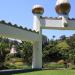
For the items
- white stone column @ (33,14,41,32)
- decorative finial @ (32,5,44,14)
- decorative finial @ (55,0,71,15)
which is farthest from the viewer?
decorative finial @ (32,5,44,14)

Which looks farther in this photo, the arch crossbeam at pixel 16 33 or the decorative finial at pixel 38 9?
the decorative finial at pixel 38 9

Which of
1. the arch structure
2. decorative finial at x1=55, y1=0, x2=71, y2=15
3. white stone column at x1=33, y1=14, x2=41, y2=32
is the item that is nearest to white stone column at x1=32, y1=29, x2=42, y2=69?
the arch structure

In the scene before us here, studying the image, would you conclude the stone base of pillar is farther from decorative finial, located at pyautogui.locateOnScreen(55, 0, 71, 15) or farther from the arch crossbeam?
decorative finial, located at pyautogui.locateOnScreen(55, 0, 71, 15)

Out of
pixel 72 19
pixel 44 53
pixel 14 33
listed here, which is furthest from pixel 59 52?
pixel 14 33

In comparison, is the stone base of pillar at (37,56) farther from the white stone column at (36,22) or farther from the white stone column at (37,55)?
the white stone column at (36,22)

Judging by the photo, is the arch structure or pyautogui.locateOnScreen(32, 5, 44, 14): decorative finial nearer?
the arch structure

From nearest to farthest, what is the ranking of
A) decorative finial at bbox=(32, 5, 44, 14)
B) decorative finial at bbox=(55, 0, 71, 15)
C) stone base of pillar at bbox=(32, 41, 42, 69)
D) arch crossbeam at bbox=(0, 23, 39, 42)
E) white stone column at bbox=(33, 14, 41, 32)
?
arch crossbeam at bbox=(0, 23, 39, 42), decorative finial at bbox=(55, 0, 71, 15), stone base of pillar at bbox=(32, 41, 42, 69), white stone column at bbox=(33, 14, 41, 32), decorative finial at bbox=(32, 5, 44, 14)

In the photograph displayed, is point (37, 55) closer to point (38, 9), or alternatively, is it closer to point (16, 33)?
point (38, 9)

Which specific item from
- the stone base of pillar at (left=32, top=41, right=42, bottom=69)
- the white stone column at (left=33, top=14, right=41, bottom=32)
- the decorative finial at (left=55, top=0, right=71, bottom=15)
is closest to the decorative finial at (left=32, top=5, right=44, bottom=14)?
the white stone column at (left=33, top=14, right=41, bottom=32)

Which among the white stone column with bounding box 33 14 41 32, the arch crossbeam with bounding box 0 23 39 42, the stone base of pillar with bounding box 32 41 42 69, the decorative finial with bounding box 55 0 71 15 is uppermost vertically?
the decorative finial with bounding box 55 0 71 15

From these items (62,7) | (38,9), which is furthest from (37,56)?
(62,7)

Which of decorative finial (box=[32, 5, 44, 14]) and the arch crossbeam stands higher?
decorative finial (box=[32, 5, 44, 14])

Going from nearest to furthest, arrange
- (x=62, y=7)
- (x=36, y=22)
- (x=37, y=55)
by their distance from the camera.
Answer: (x=62, y=7) < (x=37, y=55) < (x=36, y=22)

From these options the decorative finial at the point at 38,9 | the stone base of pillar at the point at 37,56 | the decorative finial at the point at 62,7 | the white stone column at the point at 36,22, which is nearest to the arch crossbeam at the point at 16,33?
the white stone column at the point at 36,22
